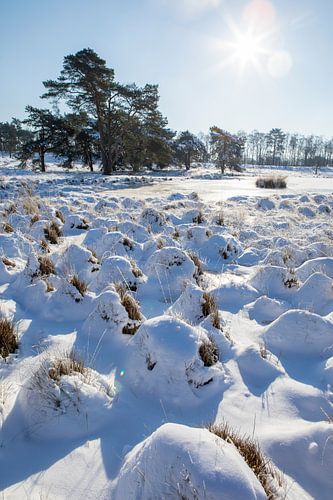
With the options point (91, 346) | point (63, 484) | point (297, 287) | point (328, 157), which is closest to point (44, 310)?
point (91, 346)

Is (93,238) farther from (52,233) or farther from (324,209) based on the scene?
(324,209)

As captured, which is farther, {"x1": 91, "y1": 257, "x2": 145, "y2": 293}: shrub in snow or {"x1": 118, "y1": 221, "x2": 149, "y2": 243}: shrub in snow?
{"x1": 118, "y1": 221, "x2": 149, "y2": 243}: shrub in snow

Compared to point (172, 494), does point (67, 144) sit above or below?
above

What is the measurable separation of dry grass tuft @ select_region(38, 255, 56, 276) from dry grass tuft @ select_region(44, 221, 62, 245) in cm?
183

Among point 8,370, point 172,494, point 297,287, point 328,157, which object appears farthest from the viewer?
point 328,157

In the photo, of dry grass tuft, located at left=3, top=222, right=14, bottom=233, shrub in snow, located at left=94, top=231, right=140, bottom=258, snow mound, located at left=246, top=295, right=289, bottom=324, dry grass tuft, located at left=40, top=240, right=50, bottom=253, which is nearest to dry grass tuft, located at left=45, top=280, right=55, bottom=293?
shrub in snow, located at left=94, top=231, right=140, bottom=258

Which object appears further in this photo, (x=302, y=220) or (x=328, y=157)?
(x=328, y=157)

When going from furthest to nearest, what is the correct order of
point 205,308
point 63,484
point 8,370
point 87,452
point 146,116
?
point 146,116 → point 205,308 → point 8,370 → point 87,452 → point 63,484

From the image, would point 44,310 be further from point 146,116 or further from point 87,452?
point 146,116

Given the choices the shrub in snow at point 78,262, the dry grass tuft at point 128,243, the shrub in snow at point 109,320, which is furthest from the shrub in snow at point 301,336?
the dry grass tuft at point 128,243

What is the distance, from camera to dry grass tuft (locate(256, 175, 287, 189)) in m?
17.8

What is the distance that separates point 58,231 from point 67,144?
25.8 m

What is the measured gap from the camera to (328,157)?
83.4 meters

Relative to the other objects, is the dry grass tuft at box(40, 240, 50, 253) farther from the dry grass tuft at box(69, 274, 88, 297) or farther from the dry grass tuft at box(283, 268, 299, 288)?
the dry grass tuft at box(283, 268, 299, 288)
